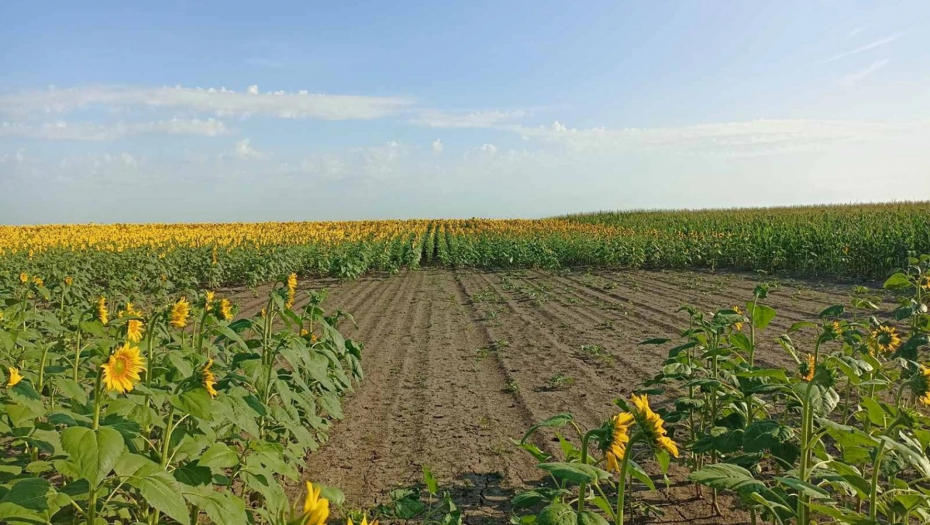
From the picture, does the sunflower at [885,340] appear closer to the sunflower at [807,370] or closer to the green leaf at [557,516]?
the sunflower at [807,370]

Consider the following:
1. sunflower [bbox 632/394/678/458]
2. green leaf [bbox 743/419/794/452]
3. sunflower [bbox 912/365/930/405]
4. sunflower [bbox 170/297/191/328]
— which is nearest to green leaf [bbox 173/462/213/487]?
sunflower [bbox 170/297/191/328]

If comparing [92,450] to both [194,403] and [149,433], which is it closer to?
[194,403]

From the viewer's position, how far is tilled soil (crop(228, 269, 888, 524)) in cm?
416

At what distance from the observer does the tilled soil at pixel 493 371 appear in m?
4.16

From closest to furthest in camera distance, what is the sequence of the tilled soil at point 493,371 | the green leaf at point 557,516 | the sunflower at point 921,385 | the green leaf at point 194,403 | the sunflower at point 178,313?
the green leaf at point 557,516
the green leaf at point 194,403
the sunflower at point 921,385
the sunflower at point 178,313
the tilled soil at point 493,371

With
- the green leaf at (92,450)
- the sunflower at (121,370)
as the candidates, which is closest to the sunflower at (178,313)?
the sunflower at (121,370)

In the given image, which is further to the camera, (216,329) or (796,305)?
(796,305)

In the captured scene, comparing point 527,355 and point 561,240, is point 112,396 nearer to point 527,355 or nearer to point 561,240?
point 527,355

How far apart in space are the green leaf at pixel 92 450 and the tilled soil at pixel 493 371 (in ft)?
7.70

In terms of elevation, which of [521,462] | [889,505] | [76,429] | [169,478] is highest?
[76,429]

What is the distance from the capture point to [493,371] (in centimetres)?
705

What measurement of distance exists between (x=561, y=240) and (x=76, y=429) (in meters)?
20.6

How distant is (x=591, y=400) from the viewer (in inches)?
226

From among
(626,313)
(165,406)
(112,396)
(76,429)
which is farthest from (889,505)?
(626,313)
